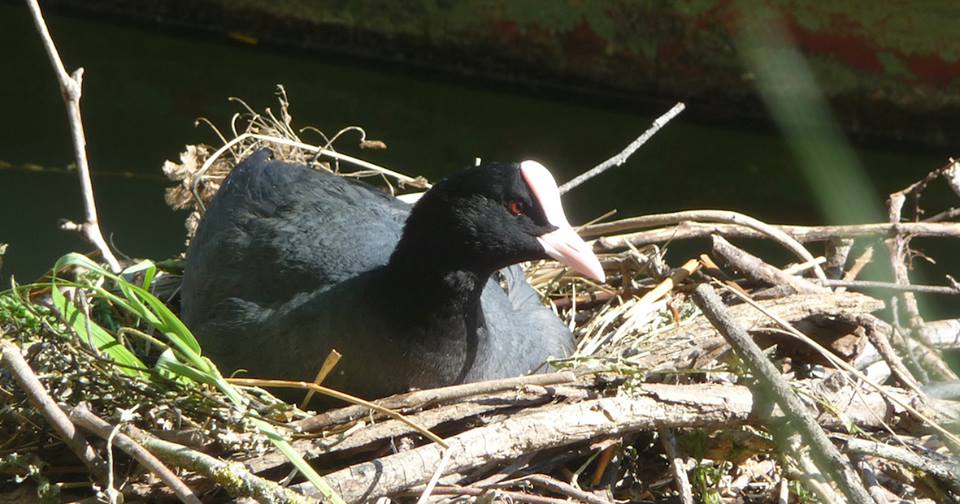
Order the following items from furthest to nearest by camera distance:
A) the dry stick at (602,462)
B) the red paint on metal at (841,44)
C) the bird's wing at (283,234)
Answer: the red paint on metal at (841,44) → the bird's wing at (283,234) → the dry stick at (602,462)

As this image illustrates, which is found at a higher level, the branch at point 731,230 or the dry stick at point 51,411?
the branch at point 731,230

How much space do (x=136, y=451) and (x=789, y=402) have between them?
105 cm

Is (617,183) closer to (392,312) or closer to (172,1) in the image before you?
(172,1)

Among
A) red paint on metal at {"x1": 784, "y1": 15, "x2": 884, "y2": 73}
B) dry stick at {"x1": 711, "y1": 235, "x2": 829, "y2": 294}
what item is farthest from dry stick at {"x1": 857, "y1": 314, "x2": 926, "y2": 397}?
red paint on metal at {"x1": 784, "y1": 15, "x2": 884, "y2": 73}

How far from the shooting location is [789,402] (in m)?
2.04

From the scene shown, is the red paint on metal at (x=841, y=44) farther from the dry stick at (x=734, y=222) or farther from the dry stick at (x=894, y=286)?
the dry stick at (x=894, y=286)

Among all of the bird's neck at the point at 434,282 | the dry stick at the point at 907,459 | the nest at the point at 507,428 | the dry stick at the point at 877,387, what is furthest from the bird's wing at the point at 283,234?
the dry stick at the point at 907,459

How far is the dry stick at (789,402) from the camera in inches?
77.8

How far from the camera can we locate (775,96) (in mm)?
1405

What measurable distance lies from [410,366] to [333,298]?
0.72 feet

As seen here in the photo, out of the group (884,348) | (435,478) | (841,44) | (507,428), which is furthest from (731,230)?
(841,44)

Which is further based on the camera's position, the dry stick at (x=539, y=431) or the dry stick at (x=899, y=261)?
the dry stick at (x=899, y=261)

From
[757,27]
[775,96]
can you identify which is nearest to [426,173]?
[757,27]

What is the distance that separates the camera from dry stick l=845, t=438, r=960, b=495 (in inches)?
84.4
